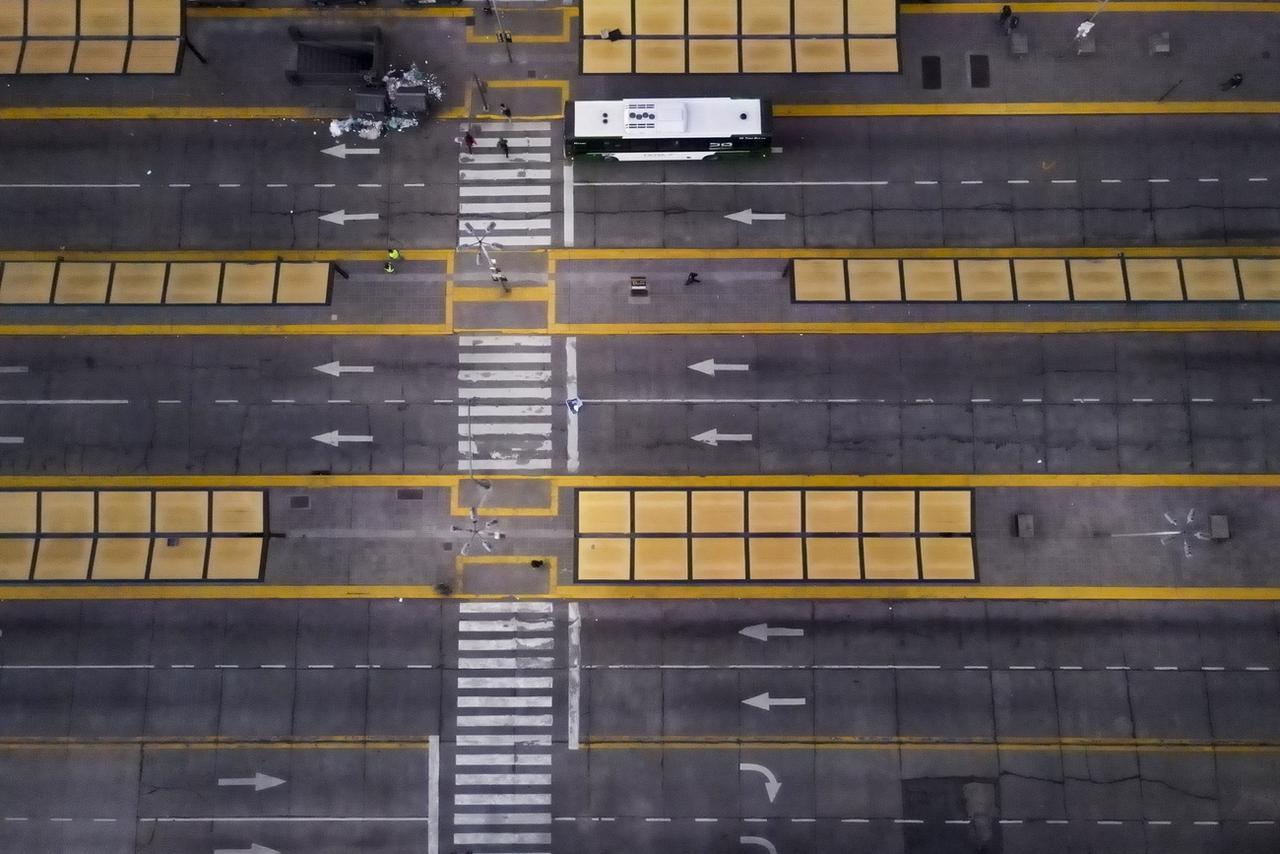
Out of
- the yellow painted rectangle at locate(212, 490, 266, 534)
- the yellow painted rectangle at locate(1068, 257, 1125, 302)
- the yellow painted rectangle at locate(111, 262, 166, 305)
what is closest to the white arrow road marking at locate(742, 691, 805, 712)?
the yellow painted rectangle at locate(1068, 257, 1125, 302)

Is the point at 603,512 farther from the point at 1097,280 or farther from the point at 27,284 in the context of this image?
the point at 27,284

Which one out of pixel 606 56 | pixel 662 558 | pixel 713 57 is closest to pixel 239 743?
pixel 662 558

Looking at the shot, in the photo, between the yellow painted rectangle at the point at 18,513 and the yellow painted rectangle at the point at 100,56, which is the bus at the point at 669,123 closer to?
the yellow painted rectangle at the point at 100,56

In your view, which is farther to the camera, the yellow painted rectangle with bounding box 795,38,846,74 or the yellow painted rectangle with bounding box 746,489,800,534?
the yellow painted rectangle with bounding box 795,38,846,74

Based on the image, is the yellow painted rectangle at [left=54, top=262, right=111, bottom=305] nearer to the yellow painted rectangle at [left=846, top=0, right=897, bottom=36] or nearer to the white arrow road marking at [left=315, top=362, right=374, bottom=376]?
the white arrow road marking at [left=315, top=362, right=374, bottom=376]

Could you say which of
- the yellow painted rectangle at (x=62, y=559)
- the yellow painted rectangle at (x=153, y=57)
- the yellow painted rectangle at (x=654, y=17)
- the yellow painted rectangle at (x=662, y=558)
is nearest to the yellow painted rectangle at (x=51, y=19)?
the yellow painted rectangle at (x=153, y=57)
